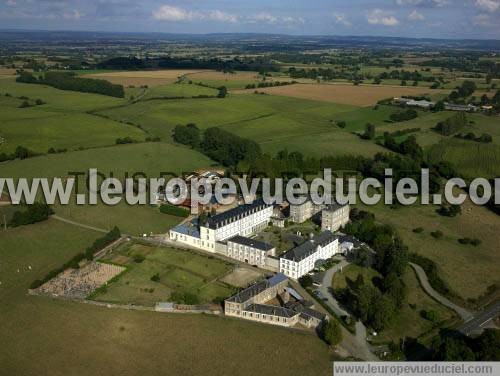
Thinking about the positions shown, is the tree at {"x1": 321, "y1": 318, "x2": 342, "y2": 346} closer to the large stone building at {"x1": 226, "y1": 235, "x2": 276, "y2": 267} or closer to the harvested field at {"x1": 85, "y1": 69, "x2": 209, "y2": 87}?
the large stone building at {"x1": 226, "y1": 235, "x2": 276, "y2": 267}

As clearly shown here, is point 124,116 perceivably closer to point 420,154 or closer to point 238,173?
point 238,173

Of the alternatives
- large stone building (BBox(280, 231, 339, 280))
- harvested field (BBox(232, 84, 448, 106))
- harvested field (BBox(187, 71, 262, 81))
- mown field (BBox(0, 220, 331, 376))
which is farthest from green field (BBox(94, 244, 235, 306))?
harvested field (BBox(187, 71, 262, 81))

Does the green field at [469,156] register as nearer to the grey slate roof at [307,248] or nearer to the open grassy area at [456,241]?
the open grassy area at [456,241]

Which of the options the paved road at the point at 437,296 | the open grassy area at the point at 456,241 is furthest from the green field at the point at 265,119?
the paved road at the point at 437,296

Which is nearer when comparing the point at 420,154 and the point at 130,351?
the point at 130,351

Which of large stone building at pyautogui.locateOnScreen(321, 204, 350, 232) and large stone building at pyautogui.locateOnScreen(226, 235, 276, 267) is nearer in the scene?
large stone building at pyautogui.locateOnScreen(226, 235, 276, 267)

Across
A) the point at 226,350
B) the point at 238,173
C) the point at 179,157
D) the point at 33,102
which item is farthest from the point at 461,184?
the point at 33,102
